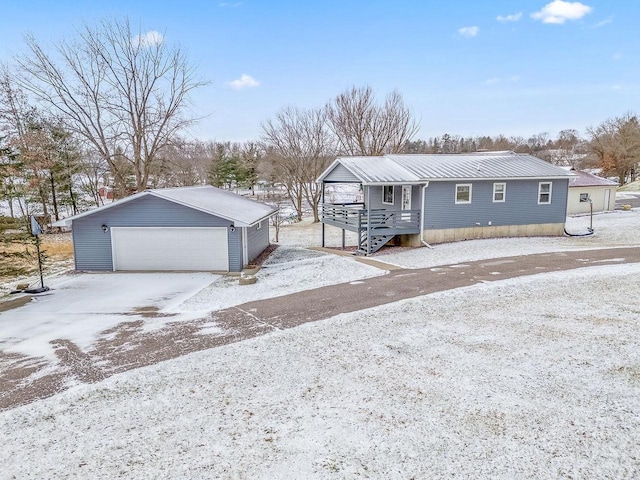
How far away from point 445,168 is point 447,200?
1.98 m

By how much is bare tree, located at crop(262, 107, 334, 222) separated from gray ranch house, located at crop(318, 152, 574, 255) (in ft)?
52.0

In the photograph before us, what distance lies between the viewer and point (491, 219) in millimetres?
20078

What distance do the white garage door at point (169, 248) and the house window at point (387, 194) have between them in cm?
909

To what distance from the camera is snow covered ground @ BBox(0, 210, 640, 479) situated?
4.55 meters

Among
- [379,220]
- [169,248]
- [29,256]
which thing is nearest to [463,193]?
[379,220]

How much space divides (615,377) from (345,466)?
15.1 feet

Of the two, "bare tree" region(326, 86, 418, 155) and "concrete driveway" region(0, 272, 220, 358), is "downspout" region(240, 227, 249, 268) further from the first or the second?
"bare tree" region(326, 86, 418, 155)

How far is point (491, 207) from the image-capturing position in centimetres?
2000

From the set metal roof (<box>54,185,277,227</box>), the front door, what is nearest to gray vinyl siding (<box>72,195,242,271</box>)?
metal roof (<box>54,185,277,227</box>)

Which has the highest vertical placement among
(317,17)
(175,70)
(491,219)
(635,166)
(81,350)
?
(317,17)

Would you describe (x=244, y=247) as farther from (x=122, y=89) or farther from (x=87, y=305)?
(x=122, y=89)

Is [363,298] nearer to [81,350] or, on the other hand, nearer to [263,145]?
[81,350]

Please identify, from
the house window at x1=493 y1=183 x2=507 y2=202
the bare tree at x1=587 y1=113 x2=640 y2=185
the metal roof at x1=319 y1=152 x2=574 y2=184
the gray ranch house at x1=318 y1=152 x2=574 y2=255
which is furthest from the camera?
the bare tree at x1=587 y1=113 x2=640 y2=185

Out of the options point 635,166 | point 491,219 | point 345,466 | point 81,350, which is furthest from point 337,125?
point 635,166
